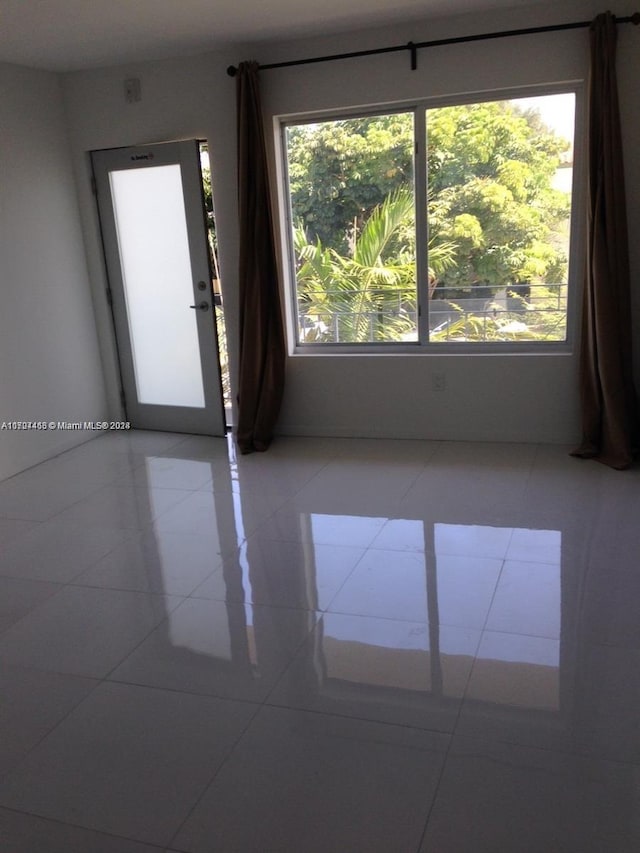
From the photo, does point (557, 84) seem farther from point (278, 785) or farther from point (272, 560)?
point (278, 785)

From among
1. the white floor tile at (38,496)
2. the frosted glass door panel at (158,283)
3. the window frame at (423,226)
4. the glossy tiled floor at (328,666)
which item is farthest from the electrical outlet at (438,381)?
the white floor tile at (38,496)

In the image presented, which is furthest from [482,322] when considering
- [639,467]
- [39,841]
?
[39,841]

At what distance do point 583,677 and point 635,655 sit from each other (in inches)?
8.8

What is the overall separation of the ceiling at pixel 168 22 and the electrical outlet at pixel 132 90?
0.19 metres

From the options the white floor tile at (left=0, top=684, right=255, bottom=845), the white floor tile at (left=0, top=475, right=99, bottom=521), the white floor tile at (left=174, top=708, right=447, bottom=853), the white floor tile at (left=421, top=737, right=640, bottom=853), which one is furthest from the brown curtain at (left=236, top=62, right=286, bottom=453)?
the white floor tile at (left=421, top=737, right=640, bottom=853)

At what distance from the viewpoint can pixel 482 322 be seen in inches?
179

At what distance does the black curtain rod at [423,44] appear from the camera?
151 inches

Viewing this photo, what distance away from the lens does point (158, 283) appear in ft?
16.6

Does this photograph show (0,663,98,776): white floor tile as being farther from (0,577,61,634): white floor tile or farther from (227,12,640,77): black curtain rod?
(227,12,640,77): black curtain rod

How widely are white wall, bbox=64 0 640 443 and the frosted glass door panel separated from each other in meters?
0.22

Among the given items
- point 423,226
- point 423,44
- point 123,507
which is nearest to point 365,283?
point 423,226

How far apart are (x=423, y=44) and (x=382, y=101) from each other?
37cm

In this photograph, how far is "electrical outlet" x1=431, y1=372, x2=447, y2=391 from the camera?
459 centimetres

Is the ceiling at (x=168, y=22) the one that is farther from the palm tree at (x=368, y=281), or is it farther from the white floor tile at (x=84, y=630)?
the white floor tile at (x=84, y=630)
